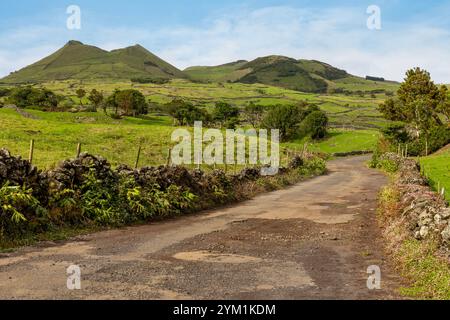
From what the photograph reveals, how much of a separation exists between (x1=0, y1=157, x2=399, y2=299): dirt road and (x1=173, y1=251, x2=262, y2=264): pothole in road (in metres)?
0.03

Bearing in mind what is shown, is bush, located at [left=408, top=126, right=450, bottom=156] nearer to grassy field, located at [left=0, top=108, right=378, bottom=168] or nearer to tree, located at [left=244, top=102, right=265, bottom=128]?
grassy field, located at [left=0, top=108, right=378, bottom=168]

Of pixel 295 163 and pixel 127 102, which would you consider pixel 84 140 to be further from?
pixel 127 102

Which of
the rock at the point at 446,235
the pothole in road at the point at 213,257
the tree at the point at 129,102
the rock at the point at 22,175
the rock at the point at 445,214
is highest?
the tree at the point at 129,102

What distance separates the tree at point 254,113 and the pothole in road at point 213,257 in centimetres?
11956

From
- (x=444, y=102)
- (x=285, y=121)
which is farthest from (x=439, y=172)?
(x=285, y=121)

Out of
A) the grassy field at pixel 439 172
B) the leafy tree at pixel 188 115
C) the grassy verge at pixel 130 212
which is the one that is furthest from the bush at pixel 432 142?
the leafy tree at pixel 188 115

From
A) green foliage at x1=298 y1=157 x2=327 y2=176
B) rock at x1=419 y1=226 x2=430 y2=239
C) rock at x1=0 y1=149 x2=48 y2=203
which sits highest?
rock at x1=0 y1=149 x2=48 y2=203

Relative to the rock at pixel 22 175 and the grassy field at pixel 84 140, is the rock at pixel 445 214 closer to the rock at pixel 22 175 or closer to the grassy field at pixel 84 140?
the rock at pixel 22 175

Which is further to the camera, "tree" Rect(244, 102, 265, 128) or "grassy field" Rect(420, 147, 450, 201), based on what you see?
"tree" Rect(244, 102, 265, 128)

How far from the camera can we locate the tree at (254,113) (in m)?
134

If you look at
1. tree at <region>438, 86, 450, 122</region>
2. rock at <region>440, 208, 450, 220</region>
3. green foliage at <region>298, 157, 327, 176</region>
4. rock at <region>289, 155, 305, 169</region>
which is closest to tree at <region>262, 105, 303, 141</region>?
tree at <region>438, 86, 450, 122</region>

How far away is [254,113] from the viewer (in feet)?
449

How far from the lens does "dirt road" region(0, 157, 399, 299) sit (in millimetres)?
9734

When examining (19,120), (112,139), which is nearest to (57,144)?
(112,139)
